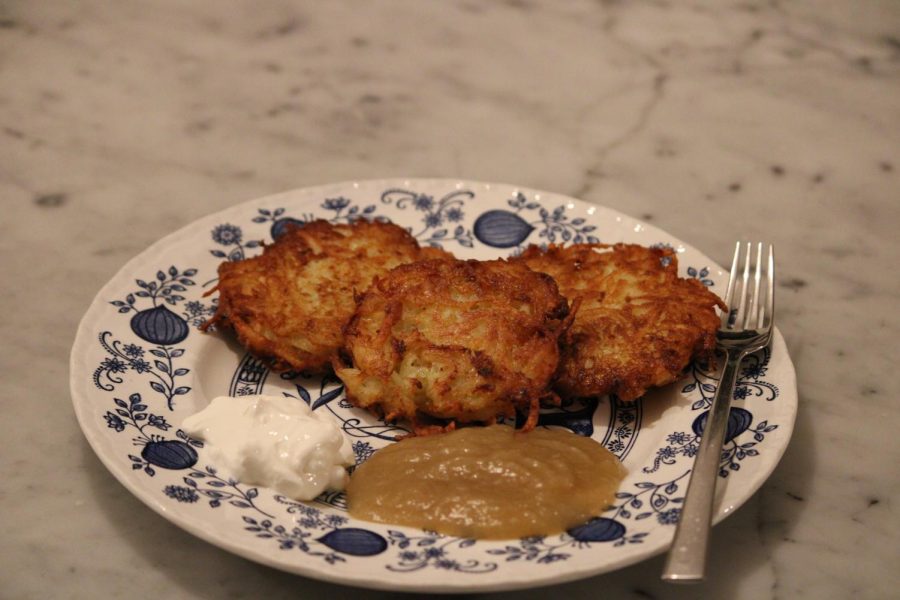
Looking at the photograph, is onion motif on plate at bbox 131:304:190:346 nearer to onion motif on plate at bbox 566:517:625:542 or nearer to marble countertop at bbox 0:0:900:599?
marble countertop at bbox 0:0:900:599

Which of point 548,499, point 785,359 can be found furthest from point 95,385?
point 785,359

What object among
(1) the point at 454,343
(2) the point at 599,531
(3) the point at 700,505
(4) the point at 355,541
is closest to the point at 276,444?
(4) the point at 355,541

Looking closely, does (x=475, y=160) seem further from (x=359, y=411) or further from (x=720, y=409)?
(x=720, y=409)

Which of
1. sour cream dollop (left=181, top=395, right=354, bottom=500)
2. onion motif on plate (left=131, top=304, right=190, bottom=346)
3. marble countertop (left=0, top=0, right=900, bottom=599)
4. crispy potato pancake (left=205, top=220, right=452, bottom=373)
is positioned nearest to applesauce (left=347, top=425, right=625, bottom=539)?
sour cream dollop (left=181, top=395, right=354, bottom=500)

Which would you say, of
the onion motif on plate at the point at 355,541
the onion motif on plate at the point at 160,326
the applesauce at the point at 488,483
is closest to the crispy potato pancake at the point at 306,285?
the onion motif on plate at the point at 160,326

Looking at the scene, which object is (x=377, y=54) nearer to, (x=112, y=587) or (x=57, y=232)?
(x=57, y=232)
